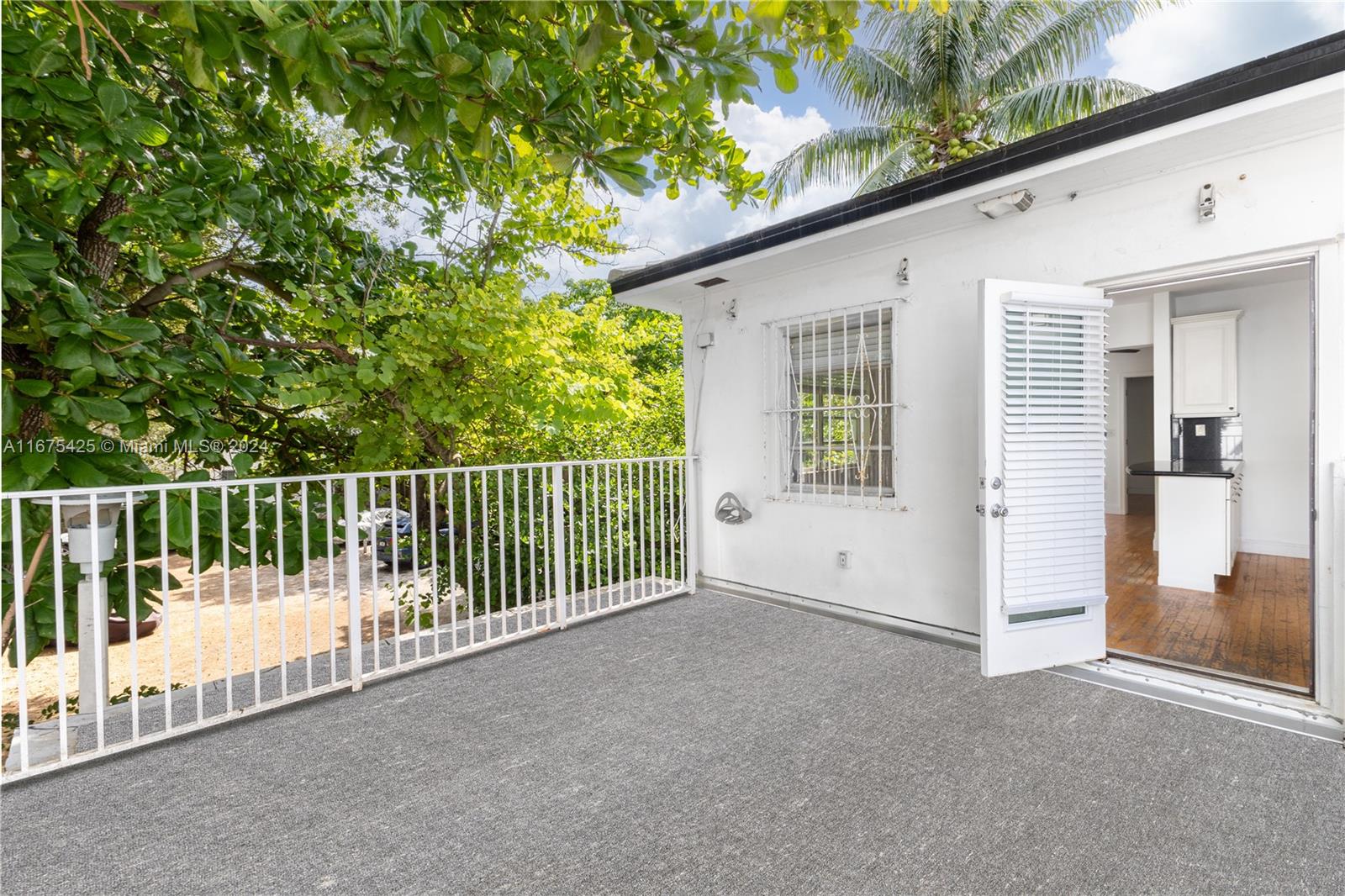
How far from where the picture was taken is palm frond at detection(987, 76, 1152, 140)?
30.2ft

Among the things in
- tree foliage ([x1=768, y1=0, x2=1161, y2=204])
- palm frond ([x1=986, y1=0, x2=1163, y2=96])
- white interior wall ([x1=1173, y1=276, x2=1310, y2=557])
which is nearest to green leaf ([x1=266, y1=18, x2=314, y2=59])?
white interior wall ([x1=1173, y1=276, x2=1310, y2=557])

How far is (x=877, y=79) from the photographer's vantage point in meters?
10.1

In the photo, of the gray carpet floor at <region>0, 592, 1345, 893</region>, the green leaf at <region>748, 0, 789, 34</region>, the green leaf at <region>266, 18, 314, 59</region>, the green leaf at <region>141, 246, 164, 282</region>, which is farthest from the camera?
the green leaf at <region>141, 246, 164, 282</region>

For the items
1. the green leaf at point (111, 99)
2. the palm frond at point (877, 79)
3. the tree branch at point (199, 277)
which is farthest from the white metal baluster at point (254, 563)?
the palm frond at point (877, 79)

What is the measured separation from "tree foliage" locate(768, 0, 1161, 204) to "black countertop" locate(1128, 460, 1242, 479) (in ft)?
18.1

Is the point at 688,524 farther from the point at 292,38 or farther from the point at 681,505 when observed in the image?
the point at 292,38

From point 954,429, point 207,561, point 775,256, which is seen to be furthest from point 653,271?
point 207,561

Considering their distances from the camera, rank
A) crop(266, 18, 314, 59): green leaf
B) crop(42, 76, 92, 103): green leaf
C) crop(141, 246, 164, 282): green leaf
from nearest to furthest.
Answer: crop(266, 18, 314, 59): green leaf
crop(42, 76, 92, 103): green leaf
crop(141, 246, 164, 282): green leaf

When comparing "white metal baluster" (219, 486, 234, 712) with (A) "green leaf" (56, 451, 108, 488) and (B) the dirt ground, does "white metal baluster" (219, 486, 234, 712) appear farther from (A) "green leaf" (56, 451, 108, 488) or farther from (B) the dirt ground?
(B) the dirt ground

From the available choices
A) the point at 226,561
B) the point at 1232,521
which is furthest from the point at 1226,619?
the point at 226,561

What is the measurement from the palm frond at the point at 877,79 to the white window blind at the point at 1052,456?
8.69m

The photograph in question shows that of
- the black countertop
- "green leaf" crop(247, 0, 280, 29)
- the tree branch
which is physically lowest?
the black countertop

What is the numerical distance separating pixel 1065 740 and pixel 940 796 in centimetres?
79

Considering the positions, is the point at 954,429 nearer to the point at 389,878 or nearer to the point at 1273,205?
the point at 1273,205
